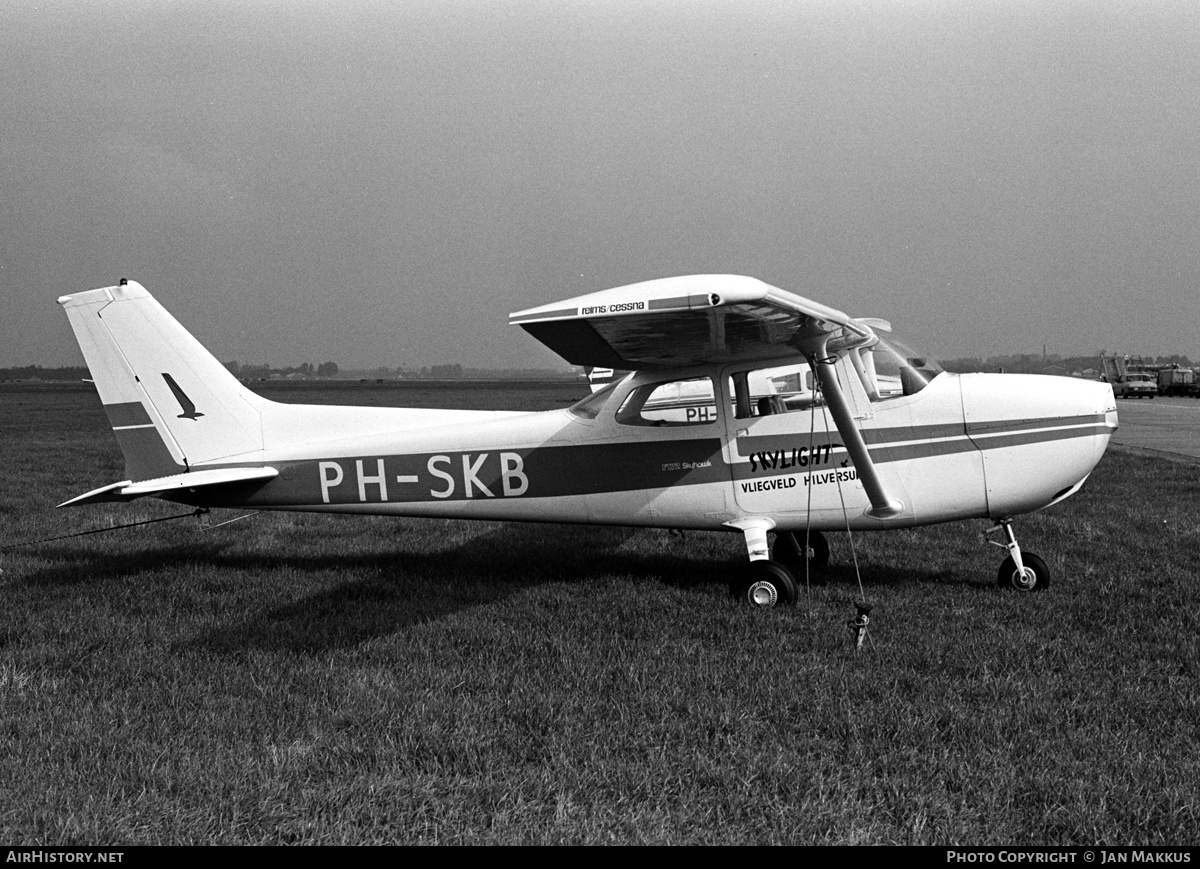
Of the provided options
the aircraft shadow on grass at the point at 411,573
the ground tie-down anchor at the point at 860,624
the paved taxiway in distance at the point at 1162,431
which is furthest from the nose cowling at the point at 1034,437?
the paved taxiway in distance at the point at 1162,431

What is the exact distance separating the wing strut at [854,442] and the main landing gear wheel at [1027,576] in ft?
3.58

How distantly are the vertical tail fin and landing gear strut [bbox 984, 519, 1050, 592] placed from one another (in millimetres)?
6379

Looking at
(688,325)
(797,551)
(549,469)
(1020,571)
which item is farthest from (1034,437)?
(549,469)

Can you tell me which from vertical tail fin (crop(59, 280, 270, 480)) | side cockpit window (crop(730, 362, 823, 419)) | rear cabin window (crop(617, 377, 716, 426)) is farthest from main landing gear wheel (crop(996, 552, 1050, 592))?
vertical tail fin (crop(59, 280, 270, 480))

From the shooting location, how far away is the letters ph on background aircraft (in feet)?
21.6

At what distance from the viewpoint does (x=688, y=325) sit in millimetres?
5652

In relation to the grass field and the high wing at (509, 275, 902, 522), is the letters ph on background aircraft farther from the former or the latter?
the grass field

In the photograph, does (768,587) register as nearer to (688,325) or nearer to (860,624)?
(860,624)

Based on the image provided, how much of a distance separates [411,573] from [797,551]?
3.53 m

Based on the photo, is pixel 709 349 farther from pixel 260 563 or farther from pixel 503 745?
pixel 260 563

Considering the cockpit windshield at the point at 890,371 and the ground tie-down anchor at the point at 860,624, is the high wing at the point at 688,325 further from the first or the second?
the ground tie-down anchor at the point at 860,624

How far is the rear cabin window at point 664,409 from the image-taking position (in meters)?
7.03

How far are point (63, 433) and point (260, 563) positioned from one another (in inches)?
981
